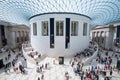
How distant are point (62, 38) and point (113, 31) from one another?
24656mm

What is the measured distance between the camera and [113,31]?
39.1 meters

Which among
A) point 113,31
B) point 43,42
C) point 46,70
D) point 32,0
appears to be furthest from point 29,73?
point 113,31

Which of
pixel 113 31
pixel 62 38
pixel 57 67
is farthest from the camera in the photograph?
pixel 113 31

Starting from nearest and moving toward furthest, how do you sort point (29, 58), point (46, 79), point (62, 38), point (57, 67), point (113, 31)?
1. point (46, 79)
2. point (57, 67)
3. point (29, 58)
4. point (62, 38)
5. point (113, 31)

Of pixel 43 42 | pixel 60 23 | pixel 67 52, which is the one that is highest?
pixel 60 23

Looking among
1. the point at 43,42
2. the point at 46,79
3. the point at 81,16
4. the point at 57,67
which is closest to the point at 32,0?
the point at 43,42

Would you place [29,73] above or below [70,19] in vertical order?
below

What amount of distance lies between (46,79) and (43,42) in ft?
38.2

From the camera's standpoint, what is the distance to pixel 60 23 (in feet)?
78.3

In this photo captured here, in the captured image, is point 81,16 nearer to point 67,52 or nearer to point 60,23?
point 60,23

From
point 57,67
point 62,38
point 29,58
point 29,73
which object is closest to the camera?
point 29,73

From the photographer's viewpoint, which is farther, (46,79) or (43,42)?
(43,42)

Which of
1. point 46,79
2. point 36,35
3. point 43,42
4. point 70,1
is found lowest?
point 46,79

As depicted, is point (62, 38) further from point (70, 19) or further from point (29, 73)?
point (29, 73)
